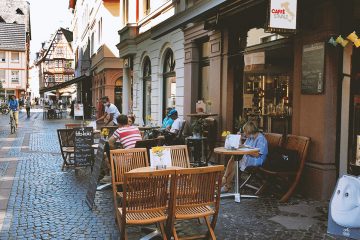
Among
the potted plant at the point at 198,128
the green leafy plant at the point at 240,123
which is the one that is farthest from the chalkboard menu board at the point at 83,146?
the green leafy plant at the point at 240,123

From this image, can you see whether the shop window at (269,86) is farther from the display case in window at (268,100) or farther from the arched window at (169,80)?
the arched window at (169,80)

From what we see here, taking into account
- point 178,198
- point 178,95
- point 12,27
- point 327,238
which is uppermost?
point 12,27

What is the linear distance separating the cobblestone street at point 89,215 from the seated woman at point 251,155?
2.17ft

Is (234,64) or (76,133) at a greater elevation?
(234,64)

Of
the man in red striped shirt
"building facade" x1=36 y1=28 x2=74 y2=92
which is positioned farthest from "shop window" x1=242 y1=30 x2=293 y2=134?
"building facade" x1=36 y1=28 x2=74 y2=92

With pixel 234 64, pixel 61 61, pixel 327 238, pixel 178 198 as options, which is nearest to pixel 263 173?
pixel 327 238

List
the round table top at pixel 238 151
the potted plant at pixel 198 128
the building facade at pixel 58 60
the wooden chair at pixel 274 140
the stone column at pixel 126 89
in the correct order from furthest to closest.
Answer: the building facade at pixel 58 60
the stone column at pixel 126 89
the potted plant at pixel 198 128
the wooden chair at pixel 274 140
the round table top at pixel 238 151

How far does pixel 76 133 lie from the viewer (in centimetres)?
1039

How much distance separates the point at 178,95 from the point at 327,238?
9.56m

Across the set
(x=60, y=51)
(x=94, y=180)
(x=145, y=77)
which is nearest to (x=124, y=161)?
(x=94, y=180)

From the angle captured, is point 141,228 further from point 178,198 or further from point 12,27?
point 12,27

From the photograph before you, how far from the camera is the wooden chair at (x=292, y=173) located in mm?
7814

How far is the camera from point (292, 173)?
25.8 ft

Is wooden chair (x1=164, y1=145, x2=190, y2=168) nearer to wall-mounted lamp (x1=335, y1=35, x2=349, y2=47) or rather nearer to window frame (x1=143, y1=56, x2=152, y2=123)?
wall-mounted lamp (x1=335, y1=35, x2=349, y2=47)
